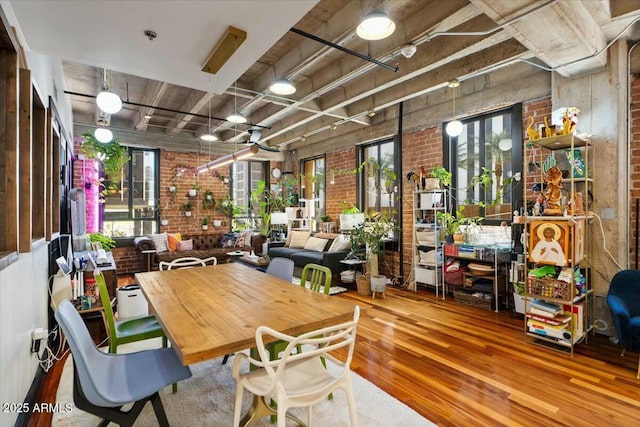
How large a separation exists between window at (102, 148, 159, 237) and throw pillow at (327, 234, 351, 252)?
440 cm

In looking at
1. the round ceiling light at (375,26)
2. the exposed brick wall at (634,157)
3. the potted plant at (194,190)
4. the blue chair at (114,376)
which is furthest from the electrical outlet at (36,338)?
the potted plant at (194,190)

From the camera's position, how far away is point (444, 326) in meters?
3.72

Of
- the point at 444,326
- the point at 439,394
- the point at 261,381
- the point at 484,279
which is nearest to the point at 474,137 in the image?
the point at 484,279

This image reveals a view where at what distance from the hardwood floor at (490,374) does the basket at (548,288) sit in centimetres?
53

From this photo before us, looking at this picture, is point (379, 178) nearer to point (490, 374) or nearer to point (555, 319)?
point (555, 319)

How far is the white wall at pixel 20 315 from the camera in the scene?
1646 millimetres

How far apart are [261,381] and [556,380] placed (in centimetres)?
242

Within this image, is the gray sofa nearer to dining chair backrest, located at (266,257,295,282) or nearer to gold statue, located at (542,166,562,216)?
dining chair backrest, located at (266,257,295,282)

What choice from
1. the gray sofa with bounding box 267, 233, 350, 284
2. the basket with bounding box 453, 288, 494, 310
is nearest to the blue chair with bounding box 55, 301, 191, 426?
the gray sofa with bounding box 267, 233, 350, 284

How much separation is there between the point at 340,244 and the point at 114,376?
14.6 feet

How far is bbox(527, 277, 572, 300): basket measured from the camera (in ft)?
10.1

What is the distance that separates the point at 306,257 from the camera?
5820 millimetres

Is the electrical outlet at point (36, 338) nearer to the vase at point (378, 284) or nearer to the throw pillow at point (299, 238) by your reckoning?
the vase at point (378, 284)

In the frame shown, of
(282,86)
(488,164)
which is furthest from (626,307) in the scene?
(282,86)
